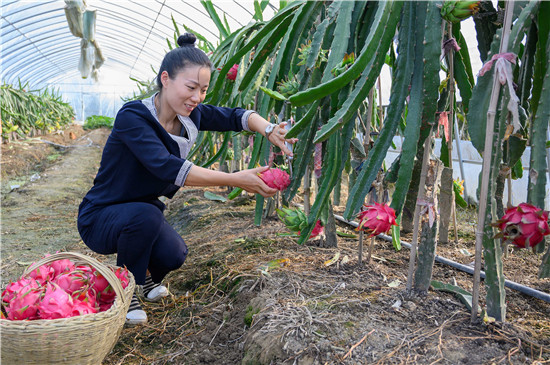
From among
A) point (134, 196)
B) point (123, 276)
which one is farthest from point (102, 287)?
point (134, 196)

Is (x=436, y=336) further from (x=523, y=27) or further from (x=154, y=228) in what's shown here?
(x=154, y=228)

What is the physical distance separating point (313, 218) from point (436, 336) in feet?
1.44

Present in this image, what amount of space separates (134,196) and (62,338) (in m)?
0.63

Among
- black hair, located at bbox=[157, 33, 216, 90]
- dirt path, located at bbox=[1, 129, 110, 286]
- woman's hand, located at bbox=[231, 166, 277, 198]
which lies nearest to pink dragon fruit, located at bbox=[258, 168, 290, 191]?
woman's hand, located at bbox=[231, 166, 277, 198]

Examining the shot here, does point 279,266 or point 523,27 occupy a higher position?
point 523,27

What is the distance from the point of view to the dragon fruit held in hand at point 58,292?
Answer: 107 cm

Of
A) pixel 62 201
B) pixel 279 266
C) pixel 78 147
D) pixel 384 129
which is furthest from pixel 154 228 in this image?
pixel 78 147

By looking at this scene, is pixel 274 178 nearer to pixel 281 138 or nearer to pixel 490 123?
pixel 281 138

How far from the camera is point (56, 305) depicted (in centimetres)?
107

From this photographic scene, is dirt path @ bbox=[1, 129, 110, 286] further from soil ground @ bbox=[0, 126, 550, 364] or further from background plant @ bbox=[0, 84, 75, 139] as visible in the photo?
background plant @ bbox=[0, 84, 75, 139]

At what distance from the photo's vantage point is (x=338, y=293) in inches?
49.5

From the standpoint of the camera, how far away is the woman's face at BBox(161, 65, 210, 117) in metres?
1.43

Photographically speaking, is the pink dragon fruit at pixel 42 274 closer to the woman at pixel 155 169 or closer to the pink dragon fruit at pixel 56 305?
the pink dragon fruit at pixel 56 305

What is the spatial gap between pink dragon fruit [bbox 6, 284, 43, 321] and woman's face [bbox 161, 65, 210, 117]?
0.72 metres
